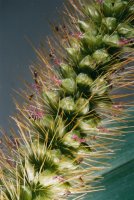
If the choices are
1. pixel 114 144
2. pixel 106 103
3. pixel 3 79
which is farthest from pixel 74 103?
pixel 3 79

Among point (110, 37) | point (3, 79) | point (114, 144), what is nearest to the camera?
point (110, 37)

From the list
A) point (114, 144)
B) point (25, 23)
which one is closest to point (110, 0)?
point (114, 144)

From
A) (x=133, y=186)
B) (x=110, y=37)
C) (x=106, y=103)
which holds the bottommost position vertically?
(x=133, y=186)

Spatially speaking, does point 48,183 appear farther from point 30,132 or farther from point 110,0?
point 110,0

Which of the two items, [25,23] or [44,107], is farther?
[25,23]

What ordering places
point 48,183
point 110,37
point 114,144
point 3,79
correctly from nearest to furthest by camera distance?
point 48,183, point 110,37, point 114,144, point 3,79

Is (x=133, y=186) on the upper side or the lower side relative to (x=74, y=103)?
lower
